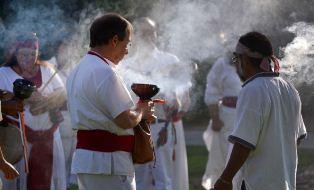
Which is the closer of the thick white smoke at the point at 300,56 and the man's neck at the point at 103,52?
the man's neck at the point at 103,52

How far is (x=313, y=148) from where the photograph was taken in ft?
46.0

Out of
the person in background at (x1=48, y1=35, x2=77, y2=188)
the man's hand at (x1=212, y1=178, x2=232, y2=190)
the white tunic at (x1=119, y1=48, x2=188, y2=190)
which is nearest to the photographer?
the man's hand at (x1=212, y1=178, x2=232, y2=190)

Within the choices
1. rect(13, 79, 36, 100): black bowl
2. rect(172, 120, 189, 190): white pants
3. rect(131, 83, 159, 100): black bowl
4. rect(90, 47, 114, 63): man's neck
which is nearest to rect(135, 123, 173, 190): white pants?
rect(172, 120, 189, 190): white pants

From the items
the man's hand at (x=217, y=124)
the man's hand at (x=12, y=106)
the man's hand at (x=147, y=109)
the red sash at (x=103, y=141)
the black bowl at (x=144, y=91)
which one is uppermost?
the black bowl at (x=144, y=91)

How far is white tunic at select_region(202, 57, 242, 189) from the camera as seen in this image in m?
9.59

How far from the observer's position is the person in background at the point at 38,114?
7777mm

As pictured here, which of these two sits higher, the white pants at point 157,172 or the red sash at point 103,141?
the red sash at point 103,141

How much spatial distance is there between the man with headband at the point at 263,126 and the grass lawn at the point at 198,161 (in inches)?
200

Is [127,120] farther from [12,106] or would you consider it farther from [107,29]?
[12,106]

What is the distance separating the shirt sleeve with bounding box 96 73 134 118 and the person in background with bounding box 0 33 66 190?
265cm

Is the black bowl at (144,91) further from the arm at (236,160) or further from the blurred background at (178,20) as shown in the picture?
the blurred background at (178,20)

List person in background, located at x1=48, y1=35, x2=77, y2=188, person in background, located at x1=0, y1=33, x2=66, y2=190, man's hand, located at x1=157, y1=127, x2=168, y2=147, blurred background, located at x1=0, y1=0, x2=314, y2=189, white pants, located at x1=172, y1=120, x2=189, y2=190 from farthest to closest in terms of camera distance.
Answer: white pants, located at x1=172, y1=120, x2=189, y2=190
person in background, located at x1=48, y1=35, x2=77, y2=188
man's hand, located at x1=157, y1=127, x2=168, y2=147
blurred background, located at x1=0, y1=0, x2=314, y2=189
person in background, located at x1=0, y1=33, x2=66, y2=190

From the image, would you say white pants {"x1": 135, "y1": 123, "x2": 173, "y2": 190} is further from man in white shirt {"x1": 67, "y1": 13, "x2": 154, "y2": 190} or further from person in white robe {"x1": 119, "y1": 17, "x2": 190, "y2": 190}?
man in white shirt {"x1": 67, "y1": 13, "x2": 154, "y2": 190}

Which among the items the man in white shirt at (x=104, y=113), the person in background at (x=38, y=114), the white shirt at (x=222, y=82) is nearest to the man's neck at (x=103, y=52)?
the man in white shirt at (x=104, y=113)
